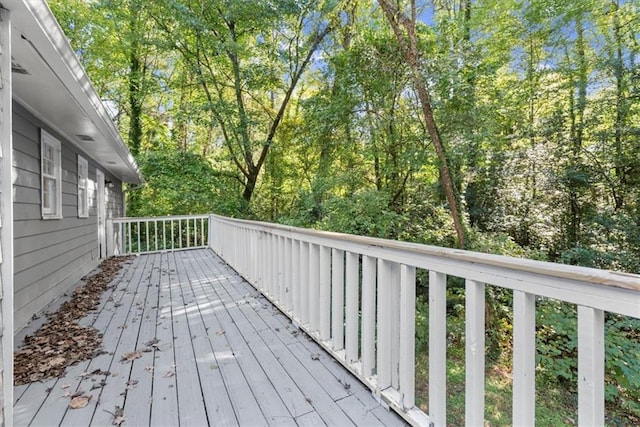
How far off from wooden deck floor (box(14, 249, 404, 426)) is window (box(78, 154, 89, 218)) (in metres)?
2.63

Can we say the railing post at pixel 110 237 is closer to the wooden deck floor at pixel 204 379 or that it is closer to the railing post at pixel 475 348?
the wooden deck floor at pixel 204 379

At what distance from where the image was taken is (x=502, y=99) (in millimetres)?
6465

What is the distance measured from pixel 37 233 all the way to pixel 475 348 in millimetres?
4262

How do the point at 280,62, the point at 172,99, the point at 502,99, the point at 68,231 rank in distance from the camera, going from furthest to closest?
the point at 172,99 < the point at 280,62 < the point at 502,99 < the point at 68,231

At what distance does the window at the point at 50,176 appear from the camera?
3.58 m

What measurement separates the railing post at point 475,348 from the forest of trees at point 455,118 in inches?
119

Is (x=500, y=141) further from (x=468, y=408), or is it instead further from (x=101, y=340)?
(x=101, y=340)

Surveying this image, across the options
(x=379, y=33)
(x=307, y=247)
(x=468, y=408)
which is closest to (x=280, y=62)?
(x=379, y=33)

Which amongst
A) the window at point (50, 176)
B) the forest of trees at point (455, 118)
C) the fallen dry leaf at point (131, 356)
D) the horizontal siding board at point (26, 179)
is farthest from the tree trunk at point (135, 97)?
the fallen dry leaf at point (131, 356)

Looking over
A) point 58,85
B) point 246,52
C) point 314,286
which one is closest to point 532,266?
point 314,286

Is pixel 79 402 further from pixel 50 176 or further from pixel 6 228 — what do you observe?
pixel 50 176

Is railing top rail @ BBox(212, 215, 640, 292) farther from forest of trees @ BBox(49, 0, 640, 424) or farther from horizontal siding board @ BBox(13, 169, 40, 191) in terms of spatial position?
horizontal siding board @ BBox(13, 169, 40, 191)

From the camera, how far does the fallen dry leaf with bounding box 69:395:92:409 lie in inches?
67.2

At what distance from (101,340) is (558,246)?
828 centimetres
